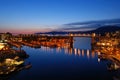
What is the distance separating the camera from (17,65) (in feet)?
78.8

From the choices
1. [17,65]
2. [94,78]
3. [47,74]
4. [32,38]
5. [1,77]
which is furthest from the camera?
[32,38]

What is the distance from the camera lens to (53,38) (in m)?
92.9

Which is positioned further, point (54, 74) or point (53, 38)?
point (53, 38)

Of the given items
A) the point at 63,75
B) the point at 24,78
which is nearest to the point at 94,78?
the point at 63,75

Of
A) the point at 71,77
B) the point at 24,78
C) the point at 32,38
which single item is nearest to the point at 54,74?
the point at 71,77

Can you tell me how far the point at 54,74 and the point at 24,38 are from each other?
2887 inches

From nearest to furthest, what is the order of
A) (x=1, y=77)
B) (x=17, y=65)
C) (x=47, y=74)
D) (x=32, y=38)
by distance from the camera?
1. (x=1, y=77)
2. (x=47, y=74)
3. (x=17, y=65)
4. (x=32, y=38)

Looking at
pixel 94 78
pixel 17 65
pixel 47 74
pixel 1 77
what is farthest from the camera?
pixel 17 65

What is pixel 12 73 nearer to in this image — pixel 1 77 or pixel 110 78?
pixel 1 77

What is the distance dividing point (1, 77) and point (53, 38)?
74042mm

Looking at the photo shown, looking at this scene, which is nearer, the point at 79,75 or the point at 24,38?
the point at 79,75

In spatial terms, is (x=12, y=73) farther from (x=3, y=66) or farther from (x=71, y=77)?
(x=71, y=77)

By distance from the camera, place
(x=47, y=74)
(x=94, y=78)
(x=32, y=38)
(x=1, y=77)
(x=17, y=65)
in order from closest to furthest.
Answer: (x=1, y=77) → (x=94, y=78) → (x=47, y=74) → (x=17, y=65) → (x=32, y=38)

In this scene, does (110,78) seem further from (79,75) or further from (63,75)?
(63,75)
